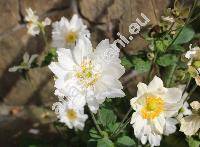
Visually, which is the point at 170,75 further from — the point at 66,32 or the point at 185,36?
the point at 66,32

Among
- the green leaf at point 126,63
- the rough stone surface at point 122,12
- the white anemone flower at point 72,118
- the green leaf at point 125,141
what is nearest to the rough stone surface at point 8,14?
the rough stone surface at point 122,12

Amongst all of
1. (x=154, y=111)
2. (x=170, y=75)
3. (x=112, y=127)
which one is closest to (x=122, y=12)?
(x=170, y=75)

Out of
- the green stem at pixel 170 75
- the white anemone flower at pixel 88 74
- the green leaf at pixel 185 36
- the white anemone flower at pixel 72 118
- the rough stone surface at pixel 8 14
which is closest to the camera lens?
the white anemone flower at pixel 88 74

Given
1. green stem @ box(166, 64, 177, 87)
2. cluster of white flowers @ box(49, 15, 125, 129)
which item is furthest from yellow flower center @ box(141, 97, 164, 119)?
green stem @ box(166, 64, 177, 87)

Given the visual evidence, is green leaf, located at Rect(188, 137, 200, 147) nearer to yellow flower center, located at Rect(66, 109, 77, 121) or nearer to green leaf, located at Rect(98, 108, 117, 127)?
green leaf, located at Rect(98, 108, 117, 127)

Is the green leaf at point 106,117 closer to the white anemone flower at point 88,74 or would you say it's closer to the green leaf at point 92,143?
the green leaf at point 92,143
